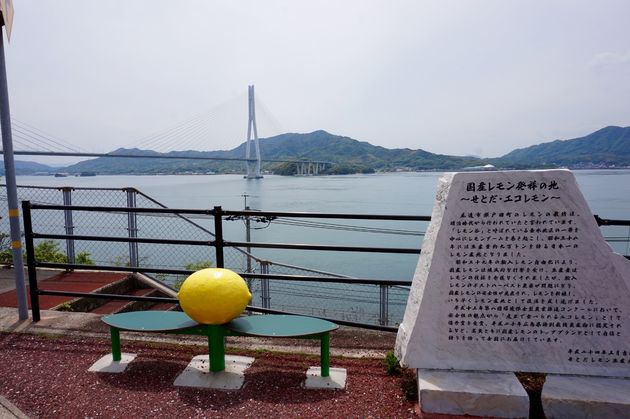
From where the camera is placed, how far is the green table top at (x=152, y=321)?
2.55m

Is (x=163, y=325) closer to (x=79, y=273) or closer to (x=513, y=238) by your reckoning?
(x=513, y=238)

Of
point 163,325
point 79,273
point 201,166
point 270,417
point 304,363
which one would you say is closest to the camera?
point 270,417

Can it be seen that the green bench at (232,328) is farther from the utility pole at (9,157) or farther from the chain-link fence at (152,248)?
the utility pole at (9,157)

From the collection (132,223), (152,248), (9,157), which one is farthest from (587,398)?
(152,248)

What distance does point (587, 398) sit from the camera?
209 centimetres

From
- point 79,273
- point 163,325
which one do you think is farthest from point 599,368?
point 79,273

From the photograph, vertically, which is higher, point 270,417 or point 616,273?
point 616,273

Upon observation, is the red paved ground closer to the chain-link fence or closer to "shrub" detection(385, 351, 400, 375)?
the chain-link fence

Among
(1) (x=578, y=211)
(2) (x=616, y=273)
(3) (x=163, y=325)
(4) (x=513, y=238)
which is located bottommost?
(3) (x=163, y=325)

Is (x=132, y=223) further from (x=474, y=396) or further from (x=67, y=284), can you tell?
(x=474, y=396)

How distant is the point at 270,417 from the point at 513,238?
1.60m

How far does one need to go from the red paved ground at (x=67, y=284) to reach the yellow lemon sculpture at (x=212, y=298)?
278 cm

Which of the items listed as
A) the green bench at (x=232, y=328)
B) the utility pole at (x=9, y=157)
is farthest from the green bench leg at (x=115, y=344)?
the utility pole at (x=9, y=157)

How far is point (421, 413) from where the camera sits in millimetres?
2186
